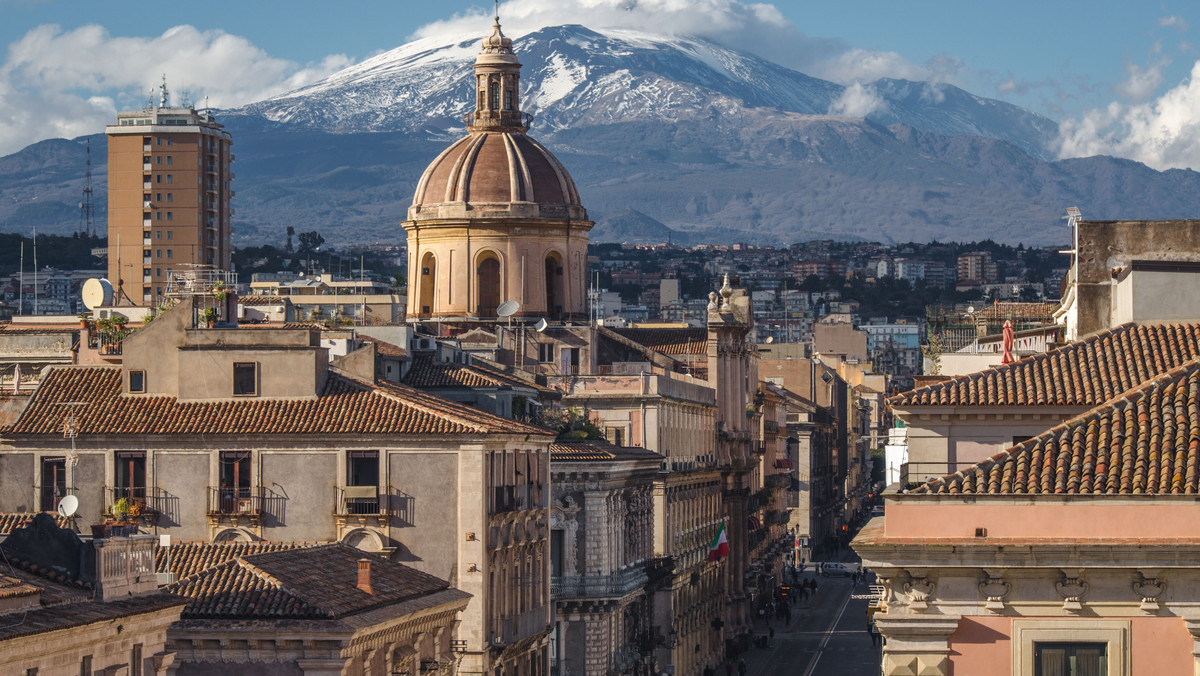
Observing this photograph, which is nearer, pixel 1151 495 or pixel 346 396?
pixel 1151 495

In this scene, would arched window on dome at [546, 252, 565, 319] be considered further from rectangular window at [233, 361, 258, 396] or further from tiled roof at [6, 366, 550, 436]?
rectangular window at [233, 361, 258, 396]

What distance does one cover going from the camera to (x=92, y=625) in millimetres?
37875

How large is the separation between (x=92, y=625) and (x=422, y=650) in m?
18.2

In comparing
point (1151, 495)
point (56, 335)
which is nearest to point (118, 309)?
point (56, 335)

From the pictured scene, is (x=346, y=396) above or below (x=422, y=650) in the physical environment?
above

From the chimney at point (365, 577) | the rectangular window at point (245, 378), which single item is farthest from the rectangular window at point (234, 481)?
the chimney at point (365, 577)

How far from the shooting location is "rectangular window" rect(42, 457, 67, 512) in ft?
212

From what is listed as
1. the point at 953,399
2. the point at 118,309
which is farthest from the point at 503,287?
the point at 953,399

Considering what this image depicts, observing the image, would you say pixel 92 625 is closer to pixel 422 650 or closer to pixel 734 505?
pixel 422 650

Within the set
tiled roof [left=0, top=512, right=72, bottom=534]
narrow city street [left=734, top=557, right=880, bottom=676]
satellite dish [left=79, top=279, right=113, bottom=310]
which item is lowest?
narrow city street [left=734, top=557, right=880, bottom=676]

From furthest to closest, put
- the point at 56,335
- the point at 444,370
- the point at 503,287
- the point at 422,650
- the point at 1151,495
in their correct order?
the point at 503,287 < the point at 56,335 < the point at 444,370 < the point at 422,650 < the point at 1151,495

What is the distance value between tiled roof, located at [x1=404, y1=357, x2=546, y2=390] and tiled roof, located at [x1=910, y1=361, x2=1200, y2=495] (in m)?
40.9

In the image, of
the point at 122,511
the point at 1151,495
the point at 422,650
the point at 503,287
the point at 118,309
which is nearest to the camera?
the point at 1151,495

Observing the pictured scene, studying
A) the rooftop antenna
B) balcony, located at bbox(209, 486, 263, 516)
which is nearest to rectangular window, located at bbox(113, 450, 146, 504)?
the rooftop antenna
